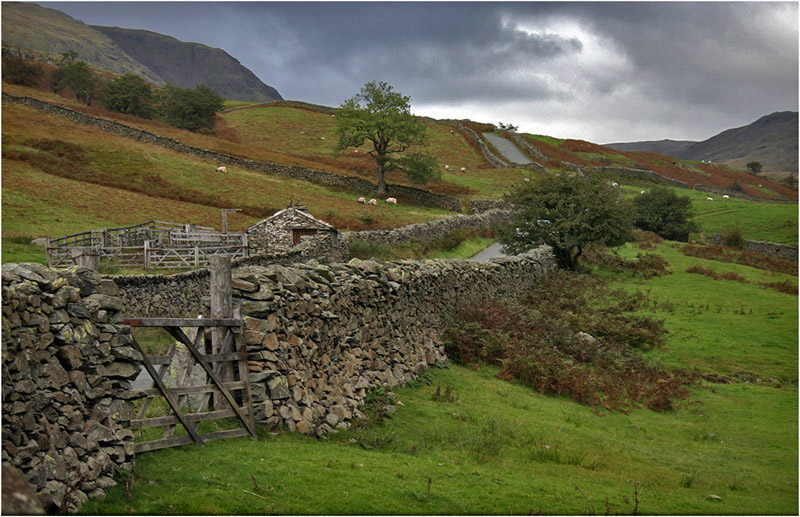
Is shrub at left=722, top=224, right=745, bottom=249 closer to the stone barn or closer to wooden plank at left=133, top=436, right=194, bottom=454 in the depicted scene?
the stone barn

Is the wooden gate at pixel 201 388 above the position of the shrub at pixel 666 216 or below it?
below

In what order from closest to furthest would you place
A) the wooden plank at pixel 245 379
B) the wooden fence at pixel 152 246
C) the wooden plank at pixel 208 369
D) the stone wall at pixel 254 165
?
1. the wooden plank at pixel 208 369
2. the wooden plank at pixel 245 379
3. the wooden fence at pixel 152 246
4. the stone wall at pixel 254 165

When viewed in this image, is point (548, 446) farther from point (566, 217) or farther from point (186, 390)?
point (566, 217)

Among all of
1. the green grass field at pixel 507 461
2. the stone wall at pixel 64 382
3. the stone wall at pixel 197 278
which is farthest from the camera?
the stone wall at pixel 197 278

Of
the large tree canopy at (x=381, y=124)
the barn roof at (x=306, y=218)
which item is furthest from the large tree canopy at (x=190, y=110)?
the barn roof at (x=306, y=218)

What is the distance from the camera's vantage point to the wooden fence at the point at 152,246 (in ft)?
101

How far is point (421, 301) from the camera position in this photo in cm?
1689

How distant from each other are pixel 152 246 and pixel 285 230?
8.20 meters

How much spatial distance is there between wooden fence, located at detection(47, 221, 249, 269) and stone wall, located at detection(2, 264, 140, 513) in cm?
2302

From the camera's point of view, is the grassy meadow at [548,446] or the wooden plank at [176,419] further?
the wooden plank at [176,419]

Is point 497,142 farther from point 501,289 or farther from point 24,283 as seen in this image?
point 24,283

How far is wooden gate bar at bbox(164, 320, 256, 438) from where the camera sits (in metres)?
8.27

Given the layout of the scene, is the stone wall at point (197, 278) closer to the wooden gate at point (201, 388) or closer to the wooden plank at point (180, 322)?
the wooden gate at point (201, 388)

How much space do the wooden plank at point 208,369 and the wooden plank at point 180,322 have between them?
166mm
